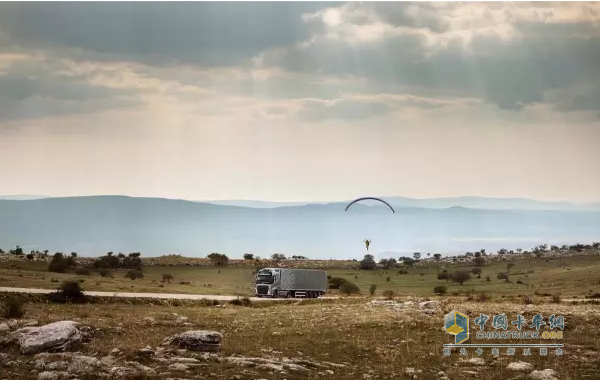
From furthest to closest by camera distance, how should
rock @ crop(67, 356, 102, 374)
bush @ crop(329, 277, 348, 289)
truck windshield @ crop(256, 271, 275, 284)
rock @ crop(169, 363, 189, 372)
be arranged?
1. bush @ crop(329, 277, 348, 289)
2. truck windshield @ crop(256, 271, 275, 284)
3. rock @ crop(169, 363, 189, 372)
4. rock @ crop(67, 356, 102, 374)

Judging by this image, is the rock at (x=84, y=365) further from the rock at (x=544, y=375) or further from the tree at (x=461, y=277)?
the tree at (x=461, y=277)

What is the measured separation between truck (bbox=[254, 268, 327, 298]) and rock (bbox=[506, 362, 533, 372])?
39707 mm

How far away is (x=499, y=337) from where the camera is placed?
4697cm

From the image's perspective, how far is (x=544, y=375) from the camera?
37.0 meters

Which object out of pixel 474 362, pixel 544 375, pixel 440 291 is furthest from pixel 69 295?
pixel 440 291

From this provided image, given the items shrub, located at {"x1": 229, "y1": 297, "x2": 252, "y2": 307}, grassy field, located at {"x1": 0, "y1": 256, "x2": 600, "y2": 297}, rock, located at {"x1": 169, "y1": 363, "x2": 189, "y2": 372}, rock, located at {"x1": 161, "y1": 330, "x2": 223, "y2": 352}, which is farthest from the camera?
grassy field, located at {"x1": 0, "y1": 256, "x2": 600, "y2": 297}

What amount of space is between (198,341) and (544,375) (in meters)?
19.5

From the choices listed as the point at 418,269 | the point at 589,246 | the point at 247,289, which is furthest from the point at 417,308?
the point at 589,246

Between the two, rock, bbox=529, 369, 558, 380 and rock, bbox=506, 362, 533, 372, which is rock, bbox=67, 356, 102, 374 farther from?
rock, bbox=529, 369, 558, 380

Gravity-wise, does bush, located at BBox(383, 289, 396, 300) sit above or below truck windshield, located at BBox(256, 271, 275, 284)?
below

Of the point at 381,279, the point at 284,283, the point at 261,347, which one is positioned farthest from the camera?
the point at 381,279

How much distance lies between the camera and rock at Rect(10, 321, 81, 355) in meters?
35.0

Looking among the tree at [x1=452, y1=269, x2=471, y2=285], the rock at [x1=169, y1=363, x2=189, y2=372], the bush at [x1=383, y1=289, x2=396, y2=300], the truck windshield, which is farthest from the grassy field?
the rock at [x1=169, y1=363, x2=189, y2=372]

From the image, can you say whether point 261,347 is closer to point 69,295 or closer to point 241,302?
point 241,302
